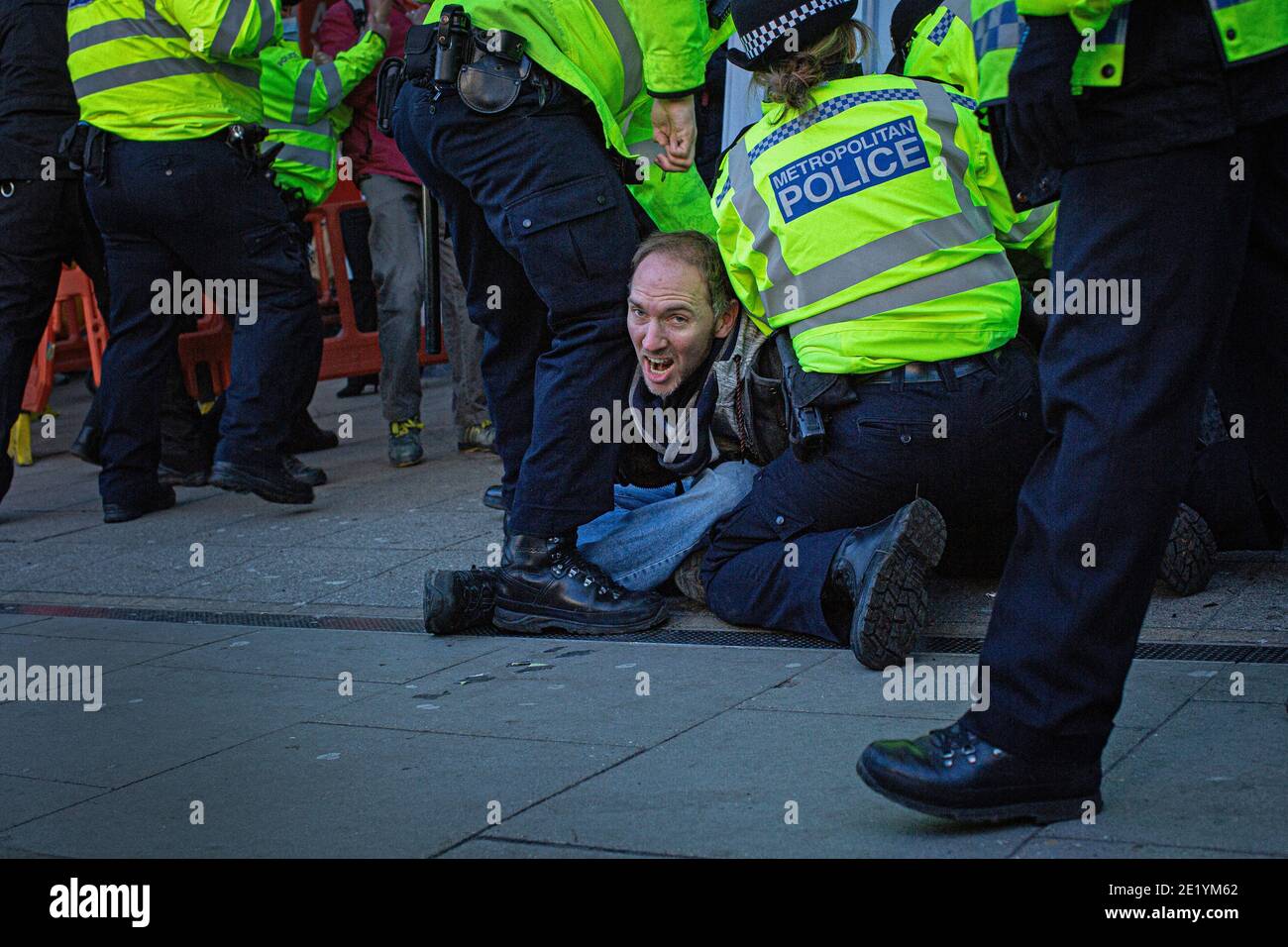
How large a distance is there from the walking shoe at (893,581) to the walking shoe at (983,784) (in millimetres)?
924

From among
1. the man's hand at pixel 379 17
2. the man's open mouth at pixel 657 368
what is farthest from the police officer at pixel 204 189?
the man's open mouth at pixel 657 368

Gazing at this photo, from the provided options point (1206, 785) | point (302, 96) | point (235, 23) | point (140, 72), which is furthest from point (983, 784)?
point (302, 96)

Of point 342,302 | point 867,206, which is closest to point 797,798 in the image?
point 867,206

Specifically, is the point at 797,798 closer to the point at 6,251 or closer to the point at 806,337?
the point at 806,337

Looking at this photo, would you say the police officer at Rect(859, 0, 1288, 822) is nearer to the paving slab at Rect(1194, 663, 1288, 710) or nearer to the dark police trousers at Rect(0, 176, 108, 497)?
the paving slab at Rect(1194, 663, 1288, 710)

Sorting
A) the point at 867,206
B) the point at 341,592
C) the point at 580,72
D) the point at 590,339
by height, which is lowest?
the point at 341,592

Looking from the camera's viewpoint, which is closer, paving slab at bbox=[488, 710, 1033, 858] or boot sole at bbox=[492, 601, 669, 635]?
paving slab at bbox=[488, 710, 1033, 858]

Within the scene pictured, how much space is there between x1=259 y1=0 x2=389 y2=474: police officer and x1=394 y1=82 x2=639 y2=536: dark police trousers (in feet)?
8.24

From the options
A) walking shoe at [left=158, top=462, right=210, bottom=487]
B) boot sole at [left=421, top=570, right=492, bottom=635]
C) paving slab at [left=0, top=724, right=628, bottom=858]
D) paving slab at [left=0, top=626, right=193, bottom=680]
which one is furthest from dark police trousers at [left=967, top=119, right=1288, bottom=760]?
walking shoe at [left=158, top=462, right=210, bottom=487]

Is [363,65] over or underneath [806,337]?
over

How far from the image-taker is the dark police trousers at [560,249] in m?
4.04

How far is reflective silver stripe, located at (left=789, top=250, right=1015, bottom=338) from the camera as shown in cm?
363

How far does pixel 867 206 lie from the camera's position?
3645 mm

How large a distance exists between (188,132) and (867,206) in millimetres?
3148
